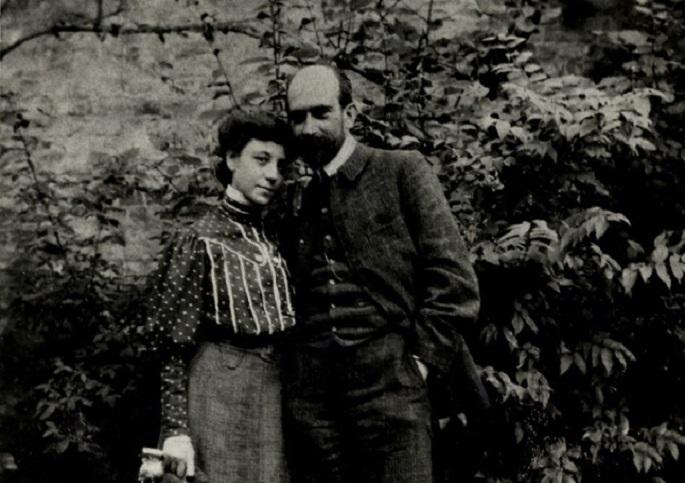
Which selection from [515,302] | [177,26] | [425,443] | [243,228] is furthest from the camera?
[177,26]

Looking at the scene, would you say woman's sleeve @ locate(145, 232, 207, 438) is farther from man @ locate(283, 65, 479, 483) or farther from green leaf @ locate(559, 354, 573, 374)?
green leaf @ locate(559, 354, 573, 374)

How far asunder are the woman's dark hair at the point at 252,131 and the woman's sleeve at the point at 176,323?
40 centimetres

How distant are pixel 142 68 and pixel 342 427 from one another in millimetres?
3137

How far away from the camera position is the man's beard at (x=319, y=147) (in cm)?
273

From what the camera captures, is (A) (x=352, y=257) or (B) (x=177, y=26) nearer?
(A) (x=352, y=257)

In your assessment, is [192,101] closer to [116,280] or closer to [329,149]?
[116,280]

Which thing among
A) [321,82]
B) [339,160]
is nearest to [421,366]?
[339,160]

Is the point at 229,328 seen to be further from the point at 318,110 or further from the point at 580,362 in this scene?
the point at 580,362

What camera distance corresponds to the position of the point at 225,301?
2703 millimetres

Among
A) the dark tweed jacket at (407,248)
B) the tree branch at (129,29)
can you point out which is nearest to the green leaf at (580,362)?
the dark tweed jacket at (407,248)

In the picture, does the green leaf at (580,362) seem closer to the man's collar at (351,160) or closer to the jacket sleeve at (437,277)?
the jacket sleeve at (437,277)

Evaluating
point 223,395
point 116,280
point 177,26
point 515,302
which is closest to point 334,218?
point 223,395

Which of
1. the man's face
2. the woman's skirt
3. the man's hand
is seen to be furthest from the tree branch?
the man's hand

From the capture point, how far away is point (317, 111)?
2.72m
